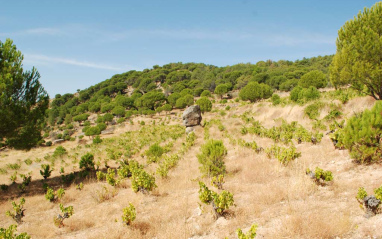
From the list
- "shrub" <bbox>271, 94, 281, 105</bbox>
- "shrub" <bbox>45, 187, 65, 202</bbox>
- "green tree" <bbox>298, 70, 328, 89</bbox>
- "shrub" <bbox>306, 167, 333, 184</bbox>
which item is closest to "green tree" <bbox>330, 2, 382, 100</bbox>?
"shrub" <bbox>306, 167, 333, 184</bbox>

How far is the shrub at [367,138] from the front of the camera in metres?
5.88

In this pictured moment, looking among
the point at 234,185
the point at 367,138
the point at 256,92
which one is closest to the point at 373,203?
the point at 367,138

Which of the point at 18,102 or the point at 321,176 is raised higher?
the point at 18,102

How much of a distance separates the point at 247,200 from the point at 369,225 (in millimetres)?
2436

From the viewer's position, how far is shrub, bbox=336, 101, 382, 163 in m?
5.88

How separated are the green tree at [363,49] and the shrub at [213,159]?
378 inches

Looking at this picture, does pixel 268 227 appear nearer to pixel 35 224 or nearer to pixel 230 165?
pixel 230 165

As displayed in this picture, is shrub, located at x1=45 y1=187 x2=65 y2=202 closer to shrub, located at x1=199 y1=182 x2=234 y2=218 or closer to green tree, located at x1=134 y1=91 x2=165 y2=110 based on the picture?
shrub, located at x1=199 y1=182 x2=234 y2=218

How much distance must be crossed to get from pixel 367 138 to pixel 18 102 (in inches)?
565

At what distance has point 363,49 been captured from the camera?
11.3 m

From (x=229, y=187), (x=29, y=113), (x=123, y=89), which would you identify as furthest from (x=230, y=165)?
(x=123, y=89)

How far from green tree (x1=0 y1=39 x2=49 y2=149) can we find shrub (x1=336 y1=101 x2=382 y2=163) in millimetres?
13366

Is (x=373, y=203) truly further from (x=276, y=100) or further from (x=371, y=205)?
(x=276, y=100)

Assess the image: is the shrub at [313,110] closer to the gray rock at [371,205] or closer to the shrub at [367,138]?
the shrub at [367,138]
